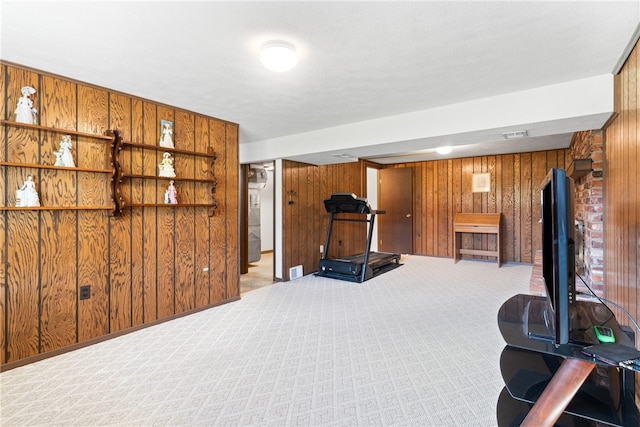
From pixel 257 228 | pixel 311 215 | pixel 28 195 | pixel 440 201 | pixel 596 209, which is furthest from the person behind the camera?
pixel 440 201

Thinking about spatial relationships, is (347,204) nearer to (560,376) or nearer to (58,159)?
(58,159)

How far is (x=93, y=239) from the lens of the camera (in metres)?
2.76

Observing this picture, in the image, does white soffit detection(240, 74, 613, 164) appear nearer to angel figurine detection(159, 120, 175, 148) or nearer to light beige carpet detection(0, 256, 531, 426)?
angel figurine detection(159, 120, 175, 148)

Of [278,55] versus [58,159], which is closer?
A: [278,55]

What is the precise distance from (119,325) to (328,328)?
1980mm

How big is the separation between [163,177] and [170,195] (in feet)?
0.65

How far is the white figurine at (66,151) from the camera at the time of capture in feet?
8.38

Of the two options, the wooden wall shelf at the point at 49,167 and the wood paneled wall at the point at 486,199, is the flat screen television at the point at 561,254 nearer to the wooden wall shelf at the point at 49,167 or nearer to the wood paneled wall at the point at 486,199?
the wooden wall shelf at the point at 49,167

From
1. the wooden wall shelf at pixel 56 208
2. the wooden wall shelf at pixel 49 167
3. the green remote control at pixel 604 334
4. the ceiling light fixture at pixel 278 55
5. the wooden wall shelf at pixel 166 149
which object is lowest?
the green remote control at pixel 604 334

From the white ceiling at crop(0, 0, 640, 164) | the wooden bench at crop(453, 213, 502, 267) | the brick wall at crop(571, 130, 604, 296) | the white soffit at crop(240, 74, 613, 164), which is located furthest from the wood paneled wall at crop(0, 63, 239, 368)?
the wooden bench at crop(453, 213, 502, 267)

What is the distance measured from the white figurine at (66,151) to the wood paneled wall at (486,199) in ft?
21.1

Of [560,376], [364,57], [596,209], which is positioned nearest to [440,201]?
[596,209]

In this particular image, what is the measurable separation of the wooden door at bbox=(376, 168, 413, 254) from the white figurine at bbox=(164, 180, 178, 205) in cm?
526

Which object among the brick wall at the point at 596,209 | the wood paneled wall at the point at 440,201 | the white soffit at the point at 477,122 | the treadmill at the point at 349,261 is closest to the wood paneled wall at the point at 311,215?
the wood paneled wall at the point at 440,201
